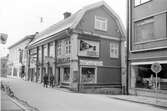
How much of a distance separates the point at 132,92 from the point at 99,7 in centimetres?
1046

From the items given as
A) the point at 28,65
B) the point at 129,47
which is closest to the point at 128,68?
the point at 129,47

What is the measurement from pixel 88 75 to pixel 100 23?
5982mm

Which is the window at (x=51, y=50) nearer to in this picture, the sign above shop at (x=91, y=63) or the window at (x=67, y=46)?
the window at (x=67, y=46)

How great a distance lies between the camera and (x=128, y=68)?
61.5 feet

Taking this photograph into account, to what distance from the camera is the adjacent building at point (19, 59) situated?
36378 millimetres

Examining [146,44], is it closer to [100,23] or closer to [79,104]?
[79,104]

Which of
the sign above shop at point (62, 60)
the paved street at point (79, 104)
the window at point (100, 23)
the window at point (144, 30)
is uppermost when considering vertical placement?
the window at point (100, 23)

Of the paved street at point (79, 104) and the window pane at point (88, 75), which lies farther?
the window pane at point (88, 75)

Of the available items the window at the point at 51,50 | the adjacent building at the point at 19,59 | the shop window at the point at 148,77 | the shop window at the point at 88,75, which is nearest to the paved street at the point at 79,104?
the shop window at the point at 148,77

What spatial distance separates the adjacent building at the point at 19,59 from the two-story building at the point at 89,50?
10.4m

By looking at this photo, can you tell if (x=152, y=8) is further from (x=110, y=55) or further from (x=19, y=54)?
(x=19, y=54)

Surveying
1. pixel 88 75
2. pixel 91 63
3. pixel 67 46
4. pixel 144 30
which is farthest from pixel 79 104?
pixel 67 46

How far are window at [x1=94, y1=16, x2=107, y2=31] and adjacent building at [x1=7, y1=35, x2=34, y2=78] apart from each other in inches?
594

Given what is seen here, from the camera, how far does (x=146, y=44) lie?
17078 millimetres
